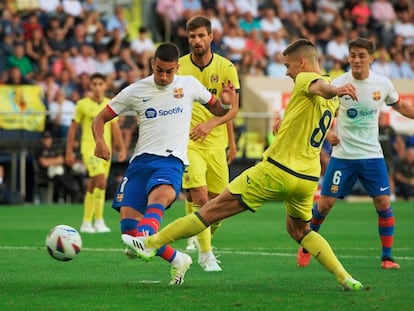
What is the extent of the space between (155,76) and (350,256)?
4165mm

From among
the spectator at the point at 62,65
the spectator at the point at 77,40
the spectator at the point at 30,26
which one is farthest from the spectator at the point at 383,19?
→ the spectator at the point at 30,26

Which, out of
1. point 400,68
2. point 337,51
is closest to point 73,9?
point 337,51

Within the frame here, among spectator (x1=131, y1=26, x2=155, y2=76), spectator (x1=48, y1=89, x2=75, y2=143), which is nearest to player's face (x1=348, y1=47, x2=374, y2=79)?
spectator (x1=48, y1=89, x2=75, y2=143)

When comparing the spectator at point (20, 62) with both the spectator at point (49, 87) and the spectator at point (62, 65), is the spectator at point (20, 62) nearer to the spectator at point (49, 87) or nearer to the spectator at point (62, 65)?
the spectator at point (49, 87)

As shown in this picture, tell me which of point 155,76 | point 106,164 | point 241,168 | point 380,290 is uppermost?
point 155,76

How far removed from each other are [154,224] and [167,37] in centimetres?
2104

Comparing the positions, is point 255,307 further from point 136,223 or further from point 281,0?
point 281,0

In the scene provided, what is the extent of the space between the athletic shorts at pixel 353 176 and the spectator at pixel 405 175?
16.7 meters

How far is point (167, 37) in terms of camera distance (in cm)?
3045

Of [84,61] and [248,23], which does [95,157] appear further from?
[248,23]

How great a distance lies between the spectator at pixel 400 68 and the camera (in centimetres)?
3306

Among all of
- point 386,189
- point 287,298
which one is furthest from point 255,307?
point 386,189

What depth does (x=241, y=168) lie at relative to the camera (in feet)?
86.8

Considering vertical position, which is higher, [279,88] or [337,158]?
[337,158]
